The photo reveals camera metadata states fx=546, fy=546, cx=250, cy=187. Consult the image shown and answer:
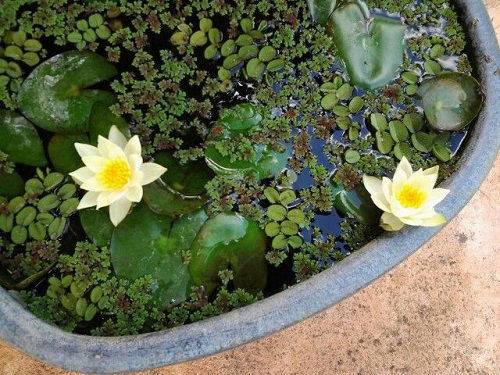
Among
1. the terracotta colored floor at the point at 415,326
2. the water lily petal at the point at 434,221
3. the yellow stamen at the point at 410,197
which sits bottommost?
the terracotta colored floor at the point at 415,326

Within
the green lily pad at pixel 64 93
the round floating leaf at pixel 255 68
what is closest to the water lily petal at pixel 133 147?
the green lily pad at pixel 64 93

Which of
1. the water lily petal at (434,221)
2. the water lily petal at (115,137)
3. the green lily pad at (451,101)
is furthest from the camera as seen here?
the green lily pad at (451,101)

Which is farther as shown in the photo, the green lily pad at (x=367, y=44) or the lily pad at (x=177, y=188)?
the green lily pad at (x=367, y=44)

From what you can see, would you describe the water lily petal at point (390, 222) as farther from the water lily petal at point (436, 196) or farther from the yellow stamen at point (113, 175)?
the yellow stamen at point (113, 175)

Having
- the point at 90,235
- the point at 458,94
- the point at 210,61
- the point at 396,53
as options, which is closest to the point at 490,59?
the point at 458,94

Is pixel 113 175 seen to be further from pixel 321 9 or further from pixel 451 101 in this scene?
pixel 451 101

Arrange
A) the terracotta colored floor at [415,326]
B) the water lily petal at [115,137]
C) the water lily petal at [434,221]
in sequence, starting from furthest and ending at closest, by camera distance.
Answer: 1. the terracotta colored floor at [415,326]
2. the water lily petal at [115,137]
3. the water lily petal at [434,221]
